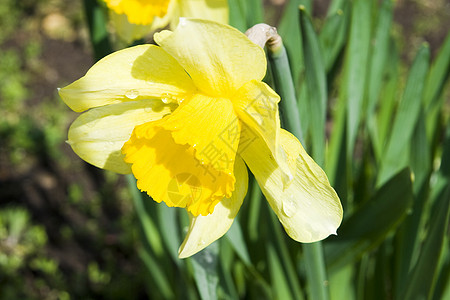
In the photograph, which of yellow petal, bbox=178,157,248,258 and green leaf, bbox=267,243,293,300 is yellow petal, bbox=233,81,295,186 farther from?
green leaf, bbox=267,243,293,300

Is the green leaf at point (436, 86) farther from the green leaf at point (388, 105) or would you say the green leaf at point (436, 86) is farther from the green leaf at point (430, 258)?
the green leaf at point (430, 258)

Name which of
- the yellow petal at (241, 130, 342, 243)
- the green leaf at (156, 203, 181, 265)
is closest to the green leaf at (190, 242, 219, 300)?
the yellow petal at (241, 130, 342, 243)

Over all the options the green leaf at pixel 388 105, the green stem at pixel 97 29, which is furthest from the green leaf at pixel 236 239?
the green leaf at pixel 388 105

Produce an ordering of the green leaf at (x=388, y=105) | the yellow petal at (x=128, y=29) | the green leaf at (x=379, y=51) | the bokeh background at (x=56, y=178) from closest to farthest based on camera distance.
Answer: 1. the yellow petal at (x=128, y=29)
2. the green leaf at (x=379, y=51)
3. the green leaf at (x=388, y=105)
4. the bokeh background at (x=56, y=178)

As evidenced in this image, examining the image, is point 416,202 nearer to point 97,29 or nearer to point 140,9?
point 140,9

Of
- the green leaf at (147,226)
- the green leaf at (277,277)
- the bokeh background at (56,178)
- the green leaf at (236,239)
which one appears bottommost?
the bokeh background at (56,178)
